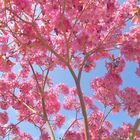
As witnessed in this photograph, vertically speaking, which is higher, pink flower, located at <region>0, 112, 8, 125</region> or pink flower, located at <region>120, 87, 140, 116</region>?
pink flower, located at <region>0, 112, 8, 125</region>

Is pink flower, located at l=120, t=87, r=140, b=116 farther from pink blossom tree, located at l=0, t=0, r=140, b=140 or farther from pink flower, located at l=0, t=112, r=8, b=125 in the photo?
pink flower, located at l=0, t=112, r=8, b=125

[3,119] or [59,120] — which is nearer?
[3,119]

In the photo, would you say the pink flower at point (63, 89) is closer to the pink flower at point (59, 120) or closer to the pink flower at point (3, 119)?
the pink flower at point (59, 120)

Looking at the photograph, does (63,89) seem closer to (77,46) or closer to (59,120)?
(59,120)

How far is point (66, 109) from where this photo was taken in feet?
44.4

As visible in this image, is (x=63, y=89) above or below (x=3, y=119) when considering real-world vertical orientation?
above

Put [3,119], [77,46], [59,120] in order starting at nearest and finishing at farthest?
[77,46] < [3,119] < [59,120]

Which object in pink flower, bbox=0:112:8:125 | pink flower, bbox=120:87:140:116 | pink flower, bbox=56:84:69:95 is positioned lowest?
pink flower, bbox=120:87:140:116


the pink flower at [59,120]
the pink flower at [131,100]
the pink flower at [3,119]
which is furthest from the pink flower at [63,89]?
the pink flower at [131,100]

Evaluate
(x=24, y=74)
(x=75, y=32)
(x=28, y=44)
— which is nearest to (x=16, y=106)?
(x=24, y=74)

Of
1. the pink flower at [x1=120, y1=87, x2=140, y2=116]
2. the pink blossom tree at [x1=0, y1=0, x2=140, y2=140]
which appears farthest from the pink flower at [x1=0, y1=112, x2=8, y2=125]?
the pink flower at [x1=120, y1=87, x2=140, y2=116]

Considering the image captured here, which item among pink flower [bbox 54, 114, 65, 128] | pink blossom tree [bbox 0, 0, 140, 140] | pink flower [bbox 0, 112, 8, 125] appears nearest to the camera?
pink blossom tree [bbox 0, 0, 140, 140]

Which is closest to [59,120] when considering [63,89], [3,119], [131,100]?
[63,89]

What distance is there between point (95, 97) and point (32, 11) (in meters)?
4.00
